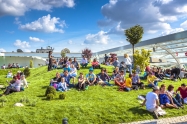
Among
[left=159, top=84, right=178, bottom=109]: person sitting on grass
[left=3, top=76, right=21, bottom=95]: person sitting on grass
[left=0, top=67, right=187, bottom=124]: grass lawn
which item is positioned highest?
[left=3, top=76, right=21, bottom=95]: person sitting on grass

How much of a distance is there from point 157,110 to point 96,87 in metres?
5.40

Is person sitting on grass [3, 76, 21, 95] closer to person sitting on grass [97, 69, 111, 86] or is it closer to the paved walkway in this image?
person sitting on grass [97, 69, 111, 86]

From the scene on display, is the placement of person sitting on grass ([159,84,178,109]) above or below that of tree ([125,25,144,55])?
below

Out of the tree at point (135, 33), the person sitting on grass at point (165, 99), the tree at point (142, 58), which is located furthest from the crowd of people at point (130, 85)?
the tree at point (135, 33)

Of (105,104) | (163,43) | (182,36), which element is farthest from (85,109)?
(163,43)

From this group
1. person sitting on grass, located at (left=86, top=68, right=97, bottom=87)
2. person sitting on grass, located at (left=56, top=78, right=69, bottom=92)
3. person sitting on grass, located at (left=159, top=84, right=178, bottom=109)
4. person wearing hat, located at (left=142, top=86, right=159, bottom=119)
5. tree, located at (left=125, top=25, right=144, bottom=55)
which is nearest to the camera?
person wearing hat, located at (left=142, top=86, right=159, bottom=119)

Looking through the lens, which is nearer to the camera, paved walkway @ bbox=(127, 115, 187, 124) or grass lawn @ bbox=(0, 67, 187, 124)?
paved walkway @ bbox=(127, 115, 187, 124)

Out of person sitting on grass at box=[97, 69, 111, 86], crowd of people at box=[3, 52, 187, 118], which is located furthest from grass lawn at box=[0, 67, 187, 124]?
person sitting on grass at box=[97, 69, 111, 86]

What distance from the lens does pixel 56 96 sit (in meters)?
13.0

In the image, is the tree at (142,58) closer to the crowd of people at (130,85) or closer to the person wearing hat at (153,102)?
the crowd of people at (130,85)

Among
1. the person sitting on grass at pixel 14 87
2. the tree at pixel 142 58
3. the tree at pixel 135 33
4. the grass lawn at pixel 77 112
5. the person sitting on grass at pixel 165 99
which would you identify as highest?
the tree at pixel 135 33

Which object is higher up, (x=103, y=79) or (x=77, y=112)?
(x=103, y=79)

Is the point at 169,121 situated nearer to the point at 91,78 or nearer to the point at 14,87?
the point at 91,78

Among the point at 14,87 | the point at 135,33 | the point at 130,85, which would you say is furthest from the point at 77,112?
the point at 135,33
